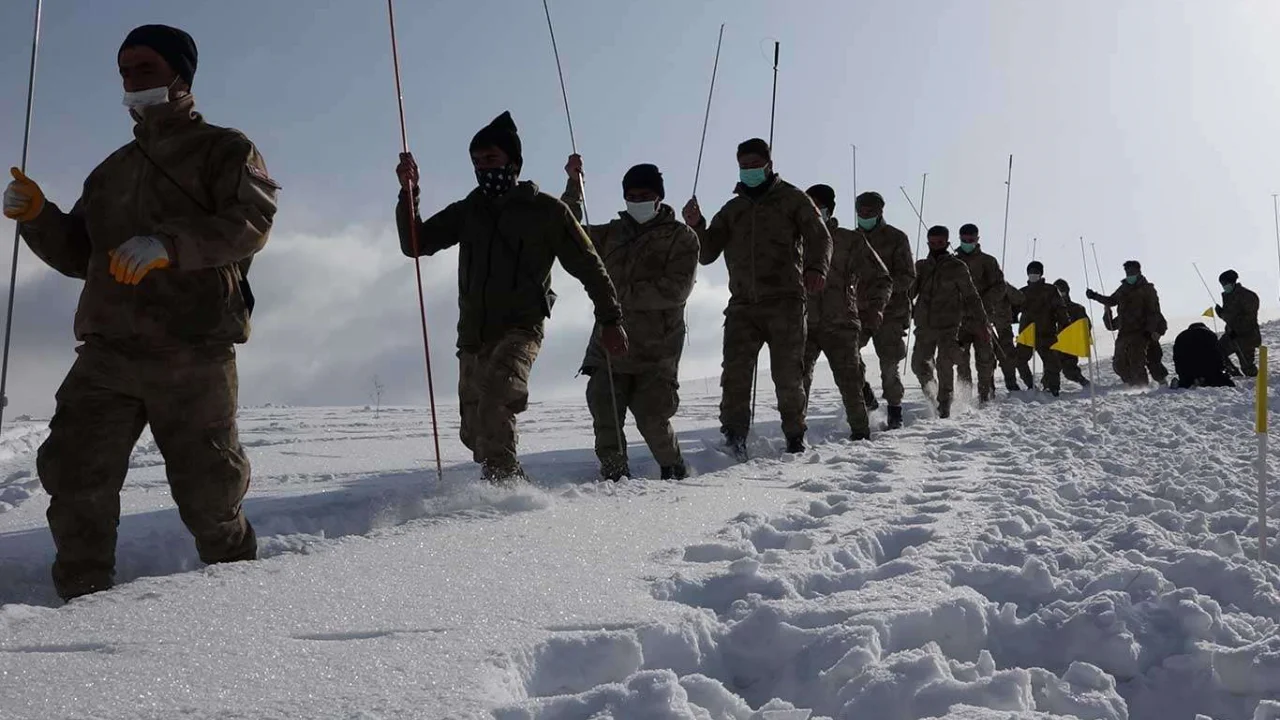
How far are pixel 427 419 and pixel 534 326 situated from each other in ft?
23.6

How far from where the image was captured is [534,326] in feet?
Result: 17.3

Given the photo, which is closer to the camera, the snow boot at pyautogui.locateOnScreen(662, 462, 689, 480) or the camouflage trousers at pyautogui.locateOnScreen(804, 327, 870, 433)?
the snow boot at pyautogui.locateOnScreen(662, 462, 689, 480)

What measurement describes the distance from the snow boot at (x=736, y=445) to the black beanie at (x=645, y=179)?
173cm

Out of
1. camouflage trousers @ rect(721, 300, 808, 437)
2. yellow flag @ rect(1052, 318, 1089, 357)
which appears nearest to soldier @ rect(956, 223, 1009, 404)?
yellow flag @ rect(1052, 318, 1089, 357)

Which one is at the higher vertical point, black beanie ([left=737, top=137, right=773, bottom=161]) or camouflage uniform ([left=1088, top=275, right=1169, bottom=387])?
black beanie ([left=737, top=137, right=773, bottom=161])

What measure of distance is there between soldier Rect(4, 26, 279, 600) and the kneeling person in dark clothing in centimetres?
1473

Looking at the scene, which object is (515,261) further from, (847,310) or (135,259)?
(847,310)

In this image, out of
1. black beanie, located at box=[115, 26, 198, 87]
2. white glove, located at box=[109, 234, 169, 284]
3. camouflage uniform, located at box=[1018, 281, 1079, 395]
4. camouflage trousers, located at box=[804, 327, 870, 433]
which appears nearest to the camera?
white glove, located at box=[109, 234, 169, 284]

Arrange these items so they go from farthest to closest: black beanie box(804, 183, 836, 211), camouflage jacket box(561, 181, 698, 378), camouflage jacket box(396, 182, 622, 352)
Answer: black beanie box(804, 183, 836, 211), camouflage jacket box(561, 181, 698, 378), camouflage jacket box(396, 182, 622, 352)

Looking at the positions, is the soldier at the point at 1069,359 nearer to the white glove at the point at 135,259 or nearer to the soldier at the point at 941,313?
the soldier at the point at 941,313

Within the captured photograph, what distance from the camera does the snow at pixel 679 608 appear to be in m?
2.18

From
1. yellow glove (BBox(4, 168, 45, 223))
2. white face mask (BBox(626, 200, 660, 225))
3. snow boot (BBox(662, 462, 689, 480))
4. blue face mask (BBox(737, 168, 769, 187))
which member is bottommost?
snow boot (BBox(662, 462, 689, 480))

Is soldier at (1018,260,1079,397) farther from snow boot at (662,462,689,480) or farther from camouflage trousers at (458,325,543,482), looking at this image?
camouflage trousers at (458,325,543,482)

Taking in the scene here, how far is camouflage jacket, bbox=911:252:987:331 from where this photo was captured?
468 inches
